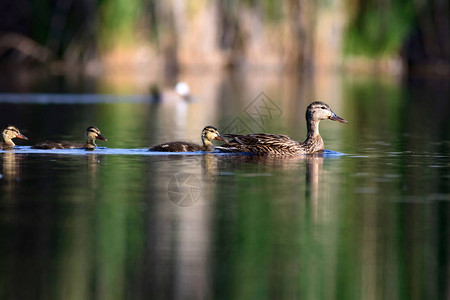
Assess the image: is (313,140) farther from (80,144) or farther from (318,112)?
(80,144)

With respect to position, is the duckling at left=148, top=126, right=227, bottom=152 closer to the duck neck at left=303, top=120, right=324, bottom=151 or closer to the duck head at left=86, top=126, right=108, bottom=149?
the duck head at left=86, top=126, right=108, bottom=149

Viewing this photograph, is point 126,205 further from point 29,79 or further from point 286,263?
point 29,79

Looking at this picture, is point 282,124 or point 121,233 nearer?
point 121,233

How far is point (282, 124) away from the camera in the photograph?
19156 millimetres

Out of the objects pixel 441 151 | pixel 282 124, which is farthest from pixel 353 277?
pixel 282 124

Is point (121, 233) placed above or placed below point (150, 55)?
below

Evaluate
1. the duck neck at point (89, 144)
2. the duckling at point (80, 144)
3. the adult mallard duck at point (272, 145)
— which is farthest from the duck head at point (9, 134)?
the adult mallard duck at point (272, 145)

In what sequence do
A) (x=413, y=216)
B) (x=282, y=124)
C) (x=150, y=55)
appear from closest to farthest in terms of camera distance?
(x=413, y=216) < (x=282, y=124) < (x=150, y=55)

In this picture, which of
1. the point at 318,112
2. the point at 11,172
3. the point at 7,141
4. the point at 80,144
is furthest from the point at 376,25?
the point at 11,172

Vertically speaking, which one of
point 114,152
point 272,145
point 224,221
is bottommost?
point 224,221

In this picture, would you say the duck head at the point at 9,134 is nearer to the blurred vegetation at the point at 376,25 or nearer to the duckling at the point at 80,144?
the duckling at the point at 80,144

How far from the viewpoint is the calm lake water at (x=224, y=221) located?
6.63m

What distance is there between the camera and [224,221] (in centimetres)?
843

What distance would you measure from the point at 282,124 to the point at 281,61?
15814 mm
